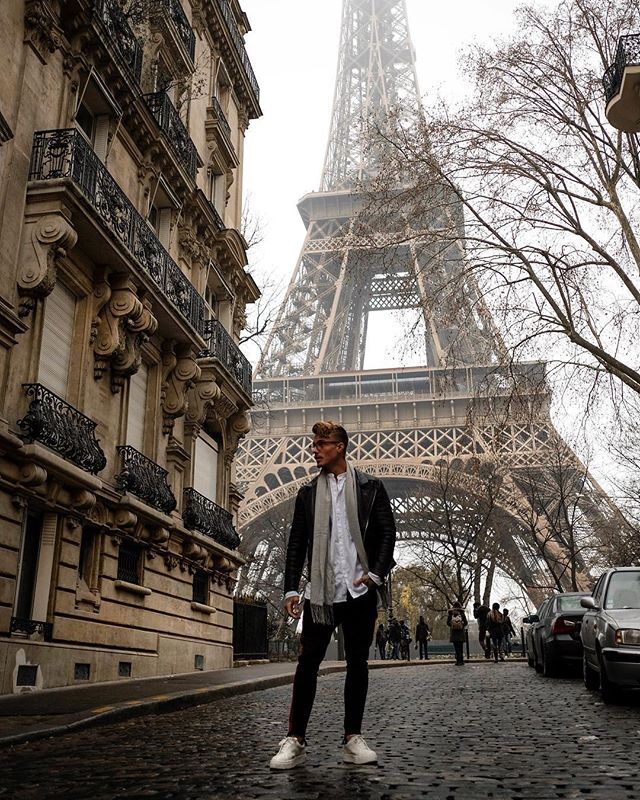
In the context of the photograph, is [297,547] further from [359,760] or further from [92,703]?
[92,703]

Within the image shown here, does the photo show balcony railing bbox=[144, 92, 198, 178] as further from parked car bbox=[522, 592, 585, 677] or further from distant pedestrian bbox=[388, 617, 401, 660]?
distant pedestrian bbox=[388, 617, 401, 660]

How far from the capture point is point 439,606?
2783 inches

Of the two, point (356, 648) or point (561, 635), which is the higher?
point (561, 635)

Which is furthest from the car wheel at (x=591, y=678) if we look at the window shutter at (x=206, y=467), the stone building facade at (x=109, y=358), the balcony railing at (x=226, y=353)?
the window shutter at (x=206, y=467)

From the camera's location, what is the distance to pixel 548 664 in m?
14.8

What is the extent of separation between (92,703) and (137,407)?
810 centimetres

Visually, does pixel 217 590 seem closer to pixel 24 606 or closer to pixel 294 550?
pixel 24 606

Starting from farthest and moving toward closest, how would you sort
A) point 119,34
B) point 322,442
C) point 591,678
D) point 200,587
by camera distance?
1. point 200,587
2. point 119,34
3. point 591,678
4. point 322,442

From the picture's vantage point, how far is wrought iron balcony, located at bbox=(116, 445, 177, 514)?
46.5 feet

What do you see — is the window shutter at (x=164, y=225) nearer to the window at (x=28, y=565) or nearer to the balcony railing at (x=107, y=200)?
the balcony railing at (x=107, y=200)

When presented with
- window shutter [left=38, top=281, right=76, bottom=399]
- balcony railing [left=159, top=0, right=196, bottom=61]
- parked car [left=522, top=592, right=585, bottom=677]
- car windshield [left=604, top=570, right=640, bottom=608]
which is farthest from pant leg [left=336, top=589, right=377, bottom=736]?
balcony railing [left=159, top=0, right=196, bottom=61]

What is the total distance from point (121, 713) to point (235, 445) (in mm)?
14157

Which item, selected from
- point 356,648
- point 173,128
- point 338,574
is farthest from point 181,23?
point 356,648

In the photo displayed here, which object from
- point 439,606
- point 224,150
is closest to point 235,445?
point 224,150
